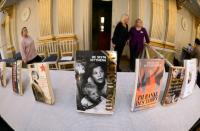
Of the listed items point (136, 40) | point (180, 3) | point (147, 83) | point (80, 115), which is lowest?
point (80, 115)

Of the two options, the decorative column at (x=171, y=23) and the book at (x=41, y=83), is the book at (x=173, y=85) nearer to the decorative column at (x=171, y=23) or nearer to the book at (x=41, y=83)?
the decorative column at (x=171, y=23)

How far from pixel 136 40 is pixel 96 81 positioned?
0.24 meters

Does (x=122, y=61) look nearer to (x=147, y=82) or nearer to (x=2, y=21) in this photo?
(x=147, y=82)

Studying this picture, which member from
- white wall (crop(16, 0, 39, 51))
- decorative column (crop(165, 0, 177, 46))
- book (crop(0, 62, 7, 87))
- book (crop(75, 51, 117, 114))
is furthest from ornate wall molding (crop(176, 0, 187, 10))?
book (crop(0, 62, 7, 87))

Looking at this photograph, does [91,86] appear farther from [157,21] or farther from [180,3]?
[180,3]

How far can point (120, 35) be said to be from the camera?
1068 millimetres

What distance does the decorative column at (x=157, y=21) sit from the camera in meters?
1.06

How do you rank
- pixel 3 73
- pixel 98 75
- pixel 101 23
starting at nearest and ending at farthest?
pixel 98 75 → pixel 101 23 → pixel 3 73

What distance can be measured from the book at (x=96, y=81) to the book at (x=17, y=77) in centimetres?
27

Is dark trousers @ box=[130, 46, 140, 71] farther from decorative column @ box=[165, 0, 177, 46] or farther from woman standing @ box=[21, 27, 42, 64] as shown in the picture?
woman standing @ box=[21, 27, 42, 64]

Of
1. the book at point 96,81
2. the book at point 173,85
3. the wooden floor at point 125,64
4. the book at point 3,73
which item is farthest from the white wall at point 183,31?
the book at point 3,73

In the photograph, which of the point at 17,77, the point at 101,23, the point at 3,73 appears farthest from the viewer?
the point at 3,73

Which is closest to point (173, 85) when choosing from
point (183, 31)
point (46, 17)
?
point (183, 31)

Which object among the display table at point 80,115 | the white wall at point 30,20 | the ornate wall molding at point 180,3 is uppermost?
the ornate wall molding at point 180,3
